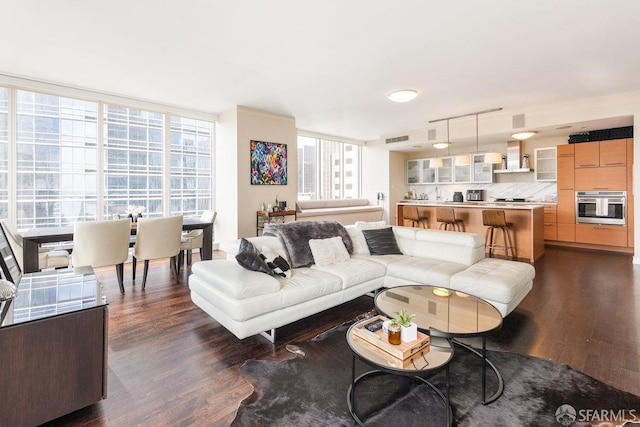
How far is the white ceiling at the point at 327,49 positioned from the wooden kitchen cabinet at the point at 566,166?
5.27 feet

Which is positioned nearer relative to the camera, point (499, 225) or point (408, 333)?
point (408, 333)

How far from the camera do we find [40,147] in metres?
4.68

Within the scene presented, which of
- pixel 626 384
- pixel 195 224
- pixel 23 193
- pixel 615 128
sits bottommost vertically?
pixel 626 384

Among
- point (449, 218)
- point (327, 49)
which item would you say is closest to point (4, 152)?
point (327, 49)

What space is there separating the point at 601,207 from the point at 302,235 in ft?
20.4

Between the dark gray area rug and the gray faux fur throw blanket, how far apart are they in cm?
121

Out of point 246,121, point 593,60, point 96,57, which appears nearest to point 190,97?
point 246,121

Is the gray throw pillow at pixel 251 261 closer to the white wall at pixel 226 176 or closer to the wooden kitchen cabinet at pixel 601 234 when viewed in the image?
the white wall at pixel 226 176

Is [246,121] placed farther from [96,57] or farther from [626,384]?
[626,384]

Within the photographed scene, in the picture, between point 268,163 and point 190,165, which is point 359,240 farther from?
point 190,165

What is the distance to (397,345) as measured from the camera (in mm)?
1740

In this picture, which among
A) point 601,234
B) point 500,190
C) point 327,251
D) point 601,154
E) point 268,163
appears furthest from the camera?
point 500,190

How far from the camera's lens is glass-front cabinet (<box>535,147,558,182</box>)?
22.4ft

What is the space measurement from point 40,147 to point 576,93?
833 centimetres
